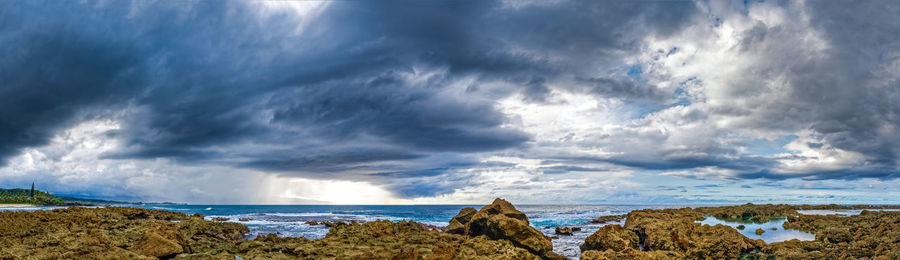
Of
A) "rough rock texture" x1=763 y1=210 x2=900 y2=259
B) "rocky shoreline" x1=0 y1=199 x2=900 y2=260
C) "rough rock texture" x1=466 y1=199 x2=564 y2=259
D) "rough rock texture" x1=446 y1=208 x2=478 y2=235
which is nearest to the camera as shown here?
"rocky shoreline" x1=0 y1=199 x2=900 y2=260

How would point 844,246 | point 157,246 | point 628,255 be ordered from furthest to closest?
point 844,246 → point 628,255 → point 157,246

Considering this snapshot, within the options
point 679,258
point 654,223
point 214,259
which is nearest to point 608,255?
point 679,258

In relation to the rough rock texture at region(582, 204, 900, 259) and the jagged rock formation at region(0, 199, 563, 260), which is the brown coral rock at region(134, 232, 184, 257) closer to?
the jagged rock formation at region(0, 199, 563, 260)

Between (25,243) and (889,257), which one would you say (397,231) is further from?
(889,257)

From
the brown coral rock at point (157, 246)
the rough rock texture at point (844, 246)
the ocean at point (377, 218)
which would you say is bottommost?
the ocean at point (377, 218)

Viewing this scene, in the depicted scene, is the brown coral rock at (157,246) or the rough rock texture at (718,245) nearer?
the brown coral rock at (157,246)

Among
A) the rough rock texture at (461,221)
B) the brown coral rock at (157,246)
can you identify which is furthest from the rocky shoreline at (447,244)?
the rough rock texture at (461,221)

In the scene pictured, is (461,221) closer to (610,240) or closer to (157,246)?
(610,240)

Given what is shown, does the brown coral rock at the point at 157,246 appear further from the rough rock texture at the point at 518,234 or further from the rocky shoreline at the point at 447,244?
the rough rock texture at the point at 518,234

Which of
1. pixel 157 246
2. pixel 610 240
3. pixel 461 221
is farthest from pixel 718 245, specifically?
pixel 157 246

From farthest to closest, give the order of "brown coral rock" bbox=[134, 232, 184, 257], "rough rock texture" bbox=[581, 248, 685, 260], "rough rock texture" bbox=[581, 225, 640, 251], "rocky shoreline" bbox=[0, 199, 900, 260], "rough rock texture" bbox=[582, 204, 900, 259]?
"rough rock texture" bbox=[581, 225, 640, 251] → "rough rock texture" bbox=[582, 204, 900, 259] → "rough rock texture" bbox=[581, 248, 685, 260] → "rocky shoreline" bbox=[0, 199, 900, 260] → "brown coral rock" bbox=[134, 232, 184, 257]

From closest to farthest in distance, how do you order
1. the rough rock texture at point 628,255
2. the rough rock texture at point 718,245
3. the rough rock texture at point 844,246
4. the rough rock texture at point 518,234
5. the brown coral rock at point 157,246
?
1. the brown coral rock at point 157,246
2. the rough rock texture at point 628,255
3. the rough rock texture at point 844,246
4. the rough rock texture at point 718,245
5. the rough rock texture at point 518,234

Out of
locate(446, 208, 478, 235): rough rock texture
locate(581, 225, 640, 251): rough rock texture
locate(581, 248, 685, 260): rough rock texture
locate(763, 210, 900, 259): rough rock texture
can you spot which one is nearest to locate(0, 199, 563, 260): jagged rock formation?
locate(581, 225, 640, 251): rough rock texture

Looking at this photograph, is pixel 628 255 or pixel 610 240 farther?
pixel 610 240
